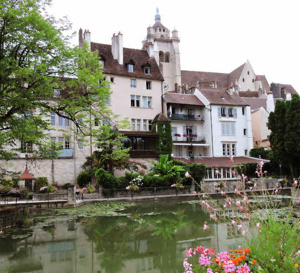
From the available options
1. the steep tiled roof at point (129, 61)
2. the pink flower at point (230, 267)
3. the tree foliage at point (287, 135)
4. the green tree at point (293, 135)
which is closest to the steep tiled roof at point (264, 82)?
the tree foliage at point (287, 135)

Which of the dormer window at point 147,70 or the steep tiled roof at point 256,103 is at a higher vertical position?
the dormer window at point 147,70

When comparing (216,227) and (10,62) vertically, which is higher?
(10,62)

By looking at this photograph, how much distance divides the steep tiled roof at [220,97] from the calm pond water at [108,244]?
27132mm

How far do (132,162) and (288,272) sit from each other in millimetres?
27266

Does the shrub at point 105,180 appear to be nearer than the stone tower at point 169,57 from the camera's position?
Yes

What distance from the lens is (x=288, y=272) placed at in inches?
166

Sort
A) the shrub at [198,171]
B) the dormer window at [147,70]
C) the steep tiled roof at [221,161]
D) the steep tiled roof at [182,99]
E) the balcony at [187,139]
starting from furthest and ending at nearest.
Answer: the dormer window at [147,70] → the steep tiled roof at [182,99] → the balcony at [187,139] → the steep tiled roof at [221,161] → the shrub at [198,171]

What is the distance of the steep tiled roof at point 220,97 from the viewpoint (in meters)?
41.4

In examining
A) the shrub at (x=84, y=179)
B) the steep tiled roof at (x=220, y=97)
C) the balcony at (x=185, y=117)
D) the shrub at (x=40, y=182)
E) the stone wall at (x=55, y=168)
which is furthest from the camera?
the steep tiled roof at (x=220, y=97)

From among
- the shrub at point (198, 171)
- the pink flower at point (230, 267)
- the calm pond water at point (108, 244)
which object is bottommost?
the calm pond water at point (108, 244)

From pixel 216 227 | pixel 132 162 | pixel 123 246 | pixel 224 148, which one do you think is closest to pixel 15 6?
pixel 123 246

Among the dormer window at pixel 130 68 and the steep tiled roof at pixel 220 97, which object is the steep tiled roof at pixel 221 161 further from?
the dormer window at pixel 130 68

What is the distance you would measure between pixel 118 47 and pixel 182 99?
36.6ft

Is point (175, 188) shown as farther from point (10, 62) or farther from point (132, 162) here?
point (10, 62)
